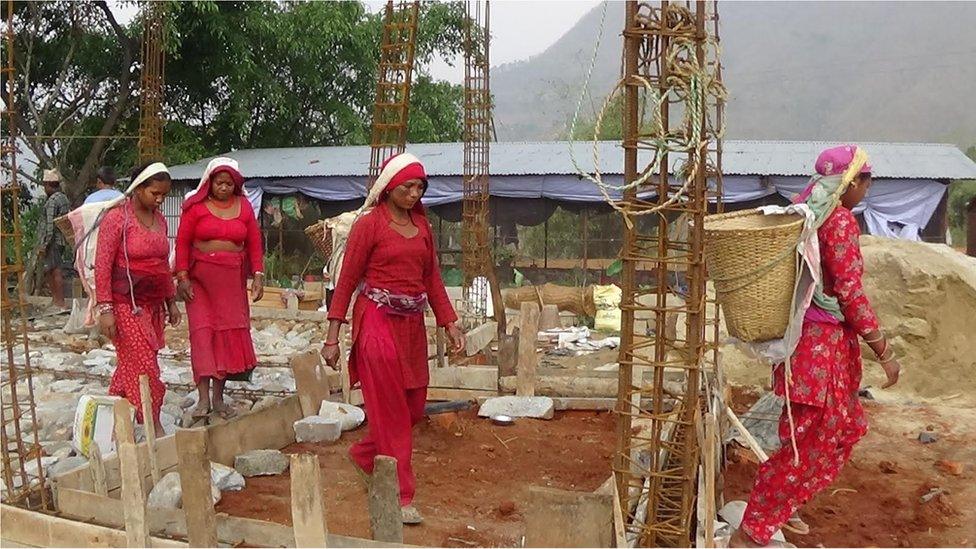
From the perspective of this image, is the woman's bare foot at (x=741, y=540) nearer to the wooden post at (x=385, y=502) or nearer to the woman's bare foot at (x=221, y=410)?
the wooden post at (x=385, y=502)

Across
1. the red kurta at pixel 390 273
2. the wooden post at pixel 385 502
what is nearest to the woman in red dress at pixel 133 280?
Answer: the red kurta at pixel 390 273

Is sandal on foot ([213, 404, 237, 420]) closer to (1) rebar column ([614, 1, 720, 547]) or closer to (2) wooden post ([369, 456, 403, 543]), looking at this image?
(2) wooden post ([369, 456, 403, 543])

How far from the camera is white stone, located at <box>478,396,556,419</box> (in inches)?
255

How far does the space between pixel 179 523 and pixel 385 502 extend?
3.93 ft

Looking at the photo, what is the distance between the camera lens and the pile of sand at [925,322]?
7965mm

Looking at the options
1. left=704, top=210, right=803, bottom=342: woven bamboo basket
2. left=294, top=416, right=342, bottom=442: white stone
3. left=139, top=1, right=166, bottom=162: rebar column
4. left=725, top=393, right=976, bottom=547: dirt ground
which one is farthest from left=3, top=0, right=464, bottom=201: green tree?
left=704, top=210, right=803, bottom=342: woven bamboo basket

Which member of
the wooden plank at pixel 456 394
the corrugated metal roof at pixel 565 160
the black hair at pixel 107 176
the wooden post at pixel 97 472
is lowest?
the wooden plank at pixel 456 394

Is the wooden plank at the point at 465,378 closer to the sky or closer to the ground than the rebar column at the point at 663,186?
closer to the ground

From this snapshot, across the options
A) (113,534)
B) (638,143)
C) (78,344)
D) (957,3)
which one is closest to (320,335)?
(78,344)

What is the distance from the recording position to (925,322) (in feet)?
26.7

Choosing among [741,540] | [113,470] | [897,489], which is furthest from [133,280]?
[897,489]

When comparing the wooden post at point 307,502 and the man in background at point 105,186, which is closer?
the wooden post at point 307,502

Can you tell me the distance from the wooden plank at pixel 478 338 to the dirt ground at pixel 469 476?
2.35m

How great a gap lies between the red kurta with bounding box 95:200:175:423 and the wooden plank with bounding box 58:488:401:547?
1.05 m
